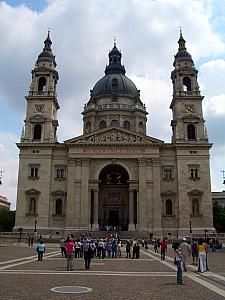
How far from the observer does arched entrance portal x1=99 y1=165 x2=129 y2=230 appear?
6356cm

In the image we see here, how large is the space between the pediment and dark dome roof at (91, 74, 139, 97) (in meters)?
17.6

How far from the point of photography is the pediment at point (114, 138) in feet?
194

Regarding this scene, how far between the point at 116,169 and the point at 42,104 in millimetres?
16433

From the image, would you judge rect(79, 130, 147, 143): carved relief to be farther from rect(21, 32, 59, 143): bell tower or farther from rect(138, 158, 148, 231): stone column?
rect(21, 32, 59, 143): bell tower

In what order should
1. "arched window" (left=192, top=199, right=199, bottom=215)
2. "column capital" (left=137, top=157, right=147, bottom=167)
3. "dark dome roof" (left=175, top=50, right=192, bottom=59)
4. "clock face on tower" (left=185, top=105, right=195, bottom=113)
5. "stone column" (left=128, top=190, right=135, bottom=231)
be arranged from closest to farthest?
"stone column" (left=128, top=190, right=135, bottom=231) < "arched window" (left=192, top=199, right=199, bottom=215) < "column capital" (left=137, top=157, right=147, bottom=167) < "clock face on tower" (left=185, top=105, right=195, bottom=113) < "dark dome roof" (left=175, top=50, right=192, bottom=59)

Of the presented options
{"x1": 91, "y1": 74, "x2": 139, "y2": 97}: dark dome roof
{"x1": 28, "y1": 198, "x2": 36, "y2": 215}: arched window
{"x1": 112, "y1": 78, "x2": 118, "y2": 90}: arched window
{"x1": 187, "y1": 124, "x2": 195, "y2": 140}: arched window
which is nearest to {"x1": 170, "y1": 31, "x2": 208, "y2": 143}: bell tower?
{"x1": 187, "y1": 124, "x2": 195, "y2": 140}: arched window

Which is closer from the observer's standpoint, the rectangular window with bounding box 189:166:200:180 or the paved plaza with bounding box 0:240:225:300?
the paved plaza with bounding box 0:240:225:300

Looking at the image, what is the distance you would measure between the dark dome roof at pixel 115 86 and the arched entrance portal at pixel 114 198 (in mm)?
18718

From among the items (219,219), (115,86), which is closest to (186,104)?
(115,86)

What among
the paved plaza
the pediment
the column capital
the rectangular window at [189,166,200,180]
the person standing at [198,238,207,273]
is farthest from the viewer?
the pediment

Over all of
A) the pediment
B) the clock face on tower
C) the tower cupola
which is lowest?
the pediment

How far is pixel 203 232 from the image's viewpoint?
56.2 metres

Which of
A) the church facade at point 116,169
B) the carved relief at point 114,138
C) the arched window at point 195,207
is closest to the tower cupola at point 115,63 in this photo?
the church facade at point 116,169

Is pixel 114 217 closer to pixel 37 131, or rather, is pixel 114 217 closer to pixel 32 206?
pixel 32 206
